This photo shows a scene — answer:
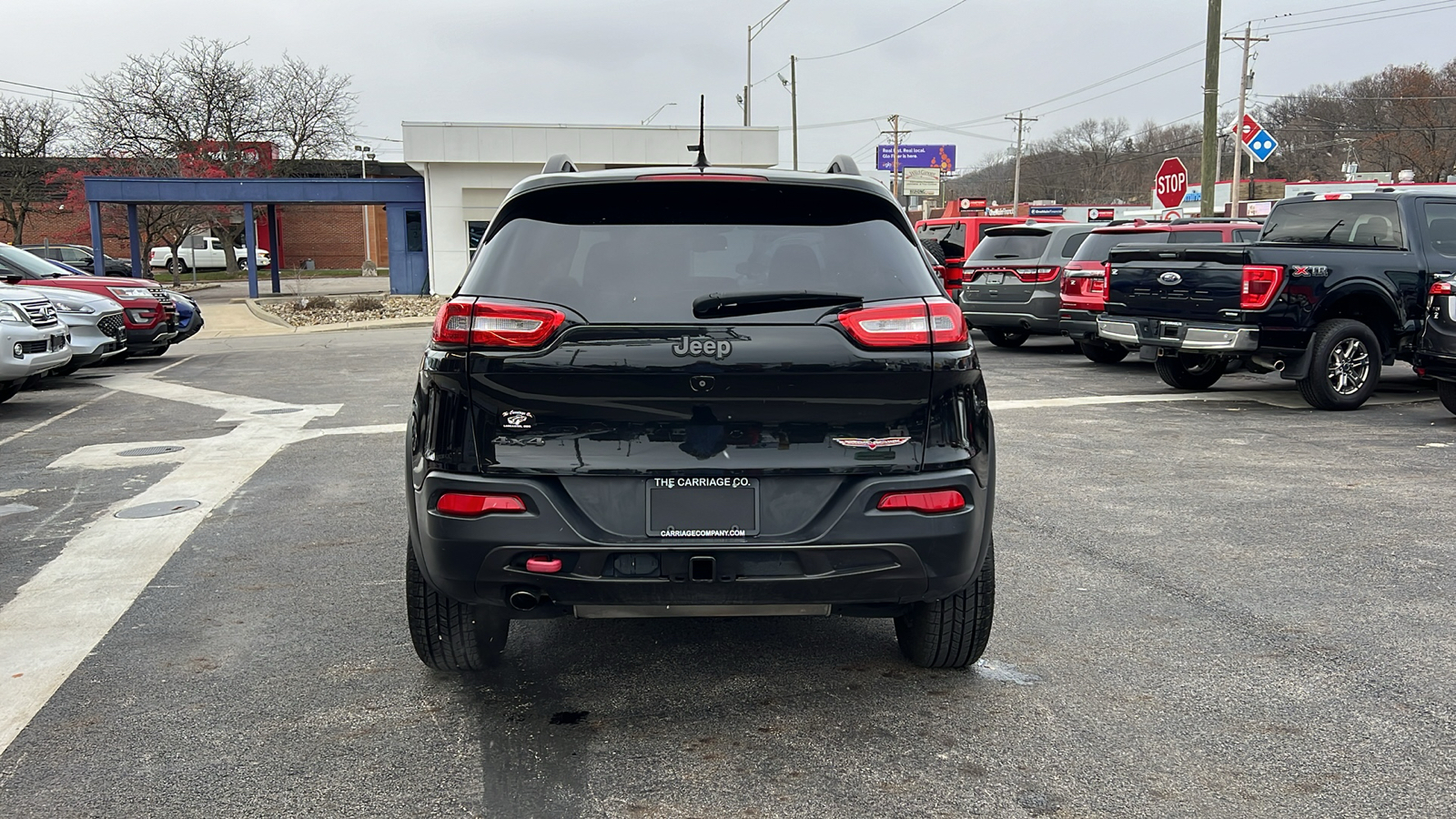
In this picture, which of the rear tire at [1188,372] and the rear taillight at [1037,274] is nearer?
the rear tire at [1188,372]

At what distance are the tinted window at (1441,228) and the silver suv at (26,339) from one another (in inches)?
514

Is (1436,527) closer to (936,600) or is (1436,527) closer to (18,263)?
(936,600)

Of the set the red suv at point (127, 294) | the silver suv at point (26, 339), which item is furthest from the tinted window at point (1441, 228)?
the red suv at point (127, 294)

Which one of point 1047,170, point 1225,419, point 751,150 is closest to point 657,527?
point 1225,419

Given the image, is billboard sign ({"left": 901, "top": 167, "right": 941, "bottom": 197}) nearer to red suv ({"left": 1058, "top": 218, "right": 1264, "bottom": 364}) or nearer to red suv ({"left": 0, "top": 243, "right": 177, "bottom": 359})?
red suv ({"left": 1058, "top": 218, "right": 1264, "bottom": 364})

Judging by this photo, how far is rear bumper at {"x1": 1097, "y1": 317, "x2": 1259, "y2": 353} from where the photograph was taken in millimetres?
10305

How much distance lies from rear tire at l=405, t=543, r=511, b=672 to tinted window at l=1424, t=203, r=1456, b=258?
10.1 m

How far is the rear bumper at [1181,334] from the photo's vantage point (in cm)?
1030

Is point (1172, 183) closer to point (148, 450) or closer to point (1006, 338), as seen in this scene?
point (1006, 338)

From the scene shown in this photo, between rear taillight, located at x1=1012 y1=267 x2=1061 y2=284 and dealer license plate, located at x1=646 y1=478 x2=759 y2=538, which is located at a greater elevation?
rear taillight, located at x1=1012 y1=267 x2=1061 y2=284

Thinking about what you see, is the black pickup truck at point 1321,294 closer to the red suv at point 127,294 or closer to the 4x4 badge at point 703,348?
the 4x4 badge at point 703,348

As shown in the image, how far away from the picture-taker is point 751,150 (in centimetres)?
3562

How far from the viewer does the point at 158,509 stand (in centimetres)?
686

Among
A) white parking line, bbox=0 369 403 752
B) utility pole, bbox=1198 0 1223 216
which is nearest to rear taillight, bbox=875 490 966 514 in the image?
white parking line, bbox=0 369 403 752
